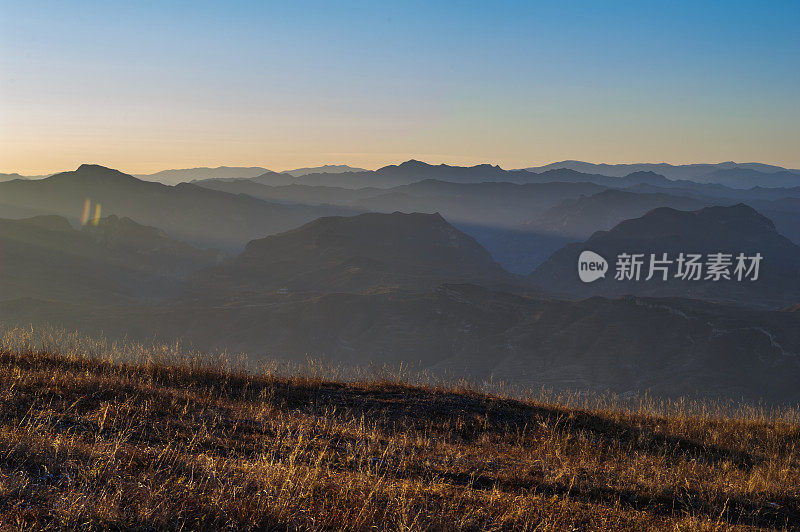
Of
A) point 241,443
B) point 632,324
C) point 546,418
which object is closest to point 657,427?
point 546,418

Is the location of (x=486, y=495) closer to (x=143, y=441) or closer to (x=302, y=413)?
(x=143, y=441)

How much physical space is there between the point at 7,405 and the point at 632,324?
421 feet

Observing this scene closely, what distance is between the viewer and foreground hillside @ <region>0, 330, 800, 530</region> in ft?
14.0

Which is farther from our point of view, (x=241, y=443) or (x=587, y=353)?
(x=587, y=353)

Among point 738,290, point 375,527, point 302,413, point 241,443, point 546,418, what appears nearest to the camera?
point 375,527

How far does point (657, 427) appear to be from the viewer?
417 inches

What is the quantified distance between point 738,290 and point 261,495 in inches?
8209

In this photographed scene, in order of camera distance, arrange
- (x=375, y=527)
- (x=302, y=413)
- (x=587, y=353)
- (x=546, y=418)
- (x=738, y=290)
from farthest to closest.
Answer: (x=738, y=290), (x=587, y=353), (x=546, y=418), (x=302, y=413), (x=375, y=527)

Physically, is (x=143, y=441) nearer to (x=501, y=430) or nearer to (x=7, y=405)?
(x=7, y=405)

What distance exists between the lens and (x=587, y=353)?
4491 inches

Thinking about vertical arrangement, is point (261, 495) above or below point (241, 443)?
above

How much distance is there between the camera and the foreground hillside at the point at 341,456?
4277 millimetres

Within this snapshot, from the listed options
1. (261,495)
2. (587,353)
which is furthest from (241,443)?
(587,353)

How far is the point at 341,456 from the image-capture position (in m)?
6.55
